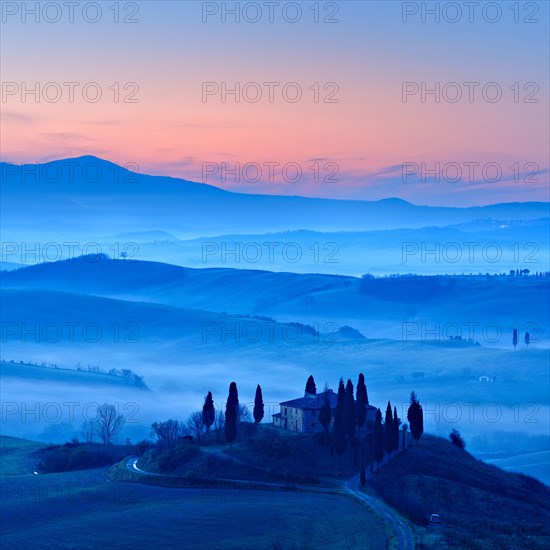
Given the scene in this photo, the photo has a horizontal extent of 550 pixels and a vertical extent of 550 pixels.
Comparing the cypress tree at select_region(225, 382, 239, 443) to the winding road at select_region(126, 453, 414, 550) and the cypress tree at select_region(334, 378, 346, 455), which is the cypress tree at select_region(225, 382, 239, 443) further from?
the cypress tree at select_region(334, 378, 346, 455)

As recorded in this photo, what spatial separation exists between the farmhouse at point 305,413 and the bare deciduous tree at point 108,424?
131 feet

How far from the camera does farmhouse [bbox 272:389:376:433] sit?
93312 millimetres

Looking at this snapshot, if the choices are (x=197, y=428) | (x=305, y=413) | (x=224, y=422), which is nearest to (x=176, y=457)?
(x=305, y=413)

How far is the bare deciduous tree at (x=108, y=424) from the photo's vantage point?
13645 centimetres

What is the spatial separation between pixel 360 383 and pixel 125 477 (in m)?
20.5

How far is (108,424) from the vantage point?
13362 centimetres

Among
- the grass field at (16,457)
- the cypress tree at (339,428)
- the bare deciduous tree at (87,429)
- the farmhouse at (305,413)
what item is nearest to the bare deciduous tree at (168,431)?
the grass field at (16,457)

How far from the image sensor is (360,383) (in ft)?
307

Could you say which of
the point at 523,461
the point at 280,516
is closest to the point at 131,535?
the point at 280,516

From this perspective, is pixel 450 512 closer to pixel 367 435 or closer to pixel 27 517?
pixel 367 435

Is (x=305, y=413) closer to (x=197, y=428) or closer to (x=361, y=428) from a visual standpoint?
(x=361, y=428)

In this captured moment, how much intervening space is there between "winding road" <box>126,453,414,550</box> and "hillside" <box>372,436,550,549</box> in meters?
0.81

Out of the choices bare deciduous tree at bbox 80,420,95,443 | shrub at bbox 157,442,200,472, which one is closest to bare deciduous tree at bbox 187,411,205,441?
shrub at bbox 157,442,200,472

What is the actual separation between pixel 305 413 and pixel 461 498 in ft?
61.8
